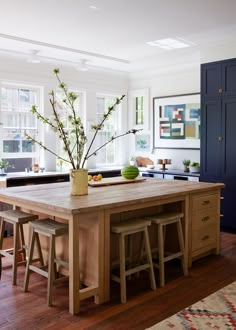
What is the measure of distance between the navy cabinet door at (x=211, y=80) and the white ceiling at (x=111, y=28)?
0.29 m

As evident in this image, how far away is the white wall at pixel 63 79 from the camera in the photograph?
5.78 meters

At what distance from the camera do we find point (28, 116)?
6.17 meters

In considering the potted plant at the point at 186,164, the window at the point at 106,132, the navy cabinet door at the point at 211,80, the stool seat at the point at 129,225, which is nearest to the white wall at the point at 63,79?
the window at the point at 106,132

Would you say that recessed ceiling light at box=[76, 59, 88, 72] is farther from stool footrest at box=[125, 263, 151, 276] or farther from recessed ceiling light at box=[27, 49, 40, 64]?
stool footrest at box=[125, 263, 151, 276]

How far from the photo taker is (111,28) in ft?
14.9

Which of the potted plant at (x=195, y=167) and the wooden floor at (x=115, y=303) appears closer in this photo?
the wooden floor at (x=115, y=303)

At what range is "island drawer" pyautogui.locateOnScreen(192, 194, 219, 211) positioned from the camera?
3884 millimetres

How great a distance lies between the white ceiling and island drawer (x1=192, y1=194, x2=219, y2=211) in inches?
78.0

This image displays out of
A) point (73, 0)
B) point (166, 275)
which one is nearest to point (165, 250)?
point (166, 275)

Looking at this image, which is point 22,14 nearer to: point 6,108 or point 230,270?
point 6,108

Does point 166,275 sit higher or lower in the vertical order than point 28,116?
lower

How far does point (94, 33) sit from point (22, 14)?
1.04 meters

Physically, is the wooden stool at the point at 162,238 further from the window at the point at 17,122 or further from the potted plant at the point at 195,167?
the window at the point at 17,122

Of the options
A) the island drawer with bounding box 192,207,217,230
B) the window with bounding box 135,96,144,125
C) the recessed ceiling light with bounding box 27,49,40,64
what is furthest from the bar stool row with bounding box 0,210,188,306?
the window with bounding box 135,96,144,125
